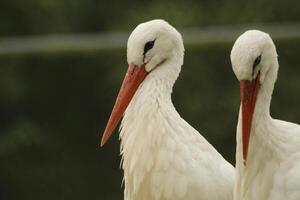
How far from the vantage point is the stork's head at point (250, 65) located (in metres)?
6.63

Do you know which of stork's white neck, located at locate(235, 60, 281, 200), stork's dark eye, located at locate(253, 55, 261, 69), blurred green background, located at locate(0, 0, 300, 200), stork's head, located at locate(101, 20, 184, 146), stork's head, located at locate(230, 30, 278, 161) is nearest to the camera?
stork's head, located at locate(230, 30, 278, 161)

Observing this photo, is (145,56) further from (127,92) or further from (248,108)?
(248,108)

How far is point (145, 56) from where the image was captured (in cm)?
770

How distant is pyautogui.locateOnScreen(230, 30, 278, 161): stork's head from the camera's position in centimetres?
663

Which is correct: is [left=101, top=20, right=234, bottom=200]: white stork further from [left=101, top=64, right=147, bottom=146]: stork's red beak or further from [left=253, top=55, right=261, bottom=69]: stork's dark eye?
[left=253, top=55, right=261, bottom=69]: stork's dark eye

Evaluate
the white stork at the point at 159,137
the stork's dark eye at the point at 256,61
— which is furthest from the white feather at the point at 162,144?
the stork's dark eye at the point at 256,61

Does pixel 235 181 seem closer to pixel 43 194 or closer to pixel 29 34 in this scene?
pixel 43 194

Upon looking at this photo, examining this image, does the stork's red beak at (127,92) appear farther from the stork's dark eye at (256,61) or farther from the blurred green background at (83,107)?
the blurred green background at (83,107)

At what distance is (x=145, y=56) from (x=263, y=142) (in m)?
1.01

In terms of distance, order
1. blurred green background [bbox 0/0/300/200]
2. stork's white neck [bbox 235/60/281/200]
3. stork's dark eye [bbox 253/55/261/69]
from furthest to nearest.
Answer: blurred green background [bbox 0/0/300/200] < stork's white neck [bbox 235/60/281/200] < stork's dark eye [bbox 253/55/261/69]

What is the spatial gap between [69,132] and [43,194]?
0.62 meters

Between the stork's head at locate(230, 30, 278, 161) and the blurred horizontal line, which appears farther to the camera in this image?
the blurred horizontal line

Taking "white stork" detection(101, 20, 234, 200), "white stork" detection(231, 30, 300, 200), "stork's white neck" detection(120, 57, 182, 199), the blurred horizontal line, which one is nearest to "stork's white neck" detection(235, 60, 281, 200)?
"white stork" detection(231, 30, 300, 200)

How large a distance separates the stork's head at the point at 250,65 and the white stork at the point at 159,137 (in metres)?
0.55
